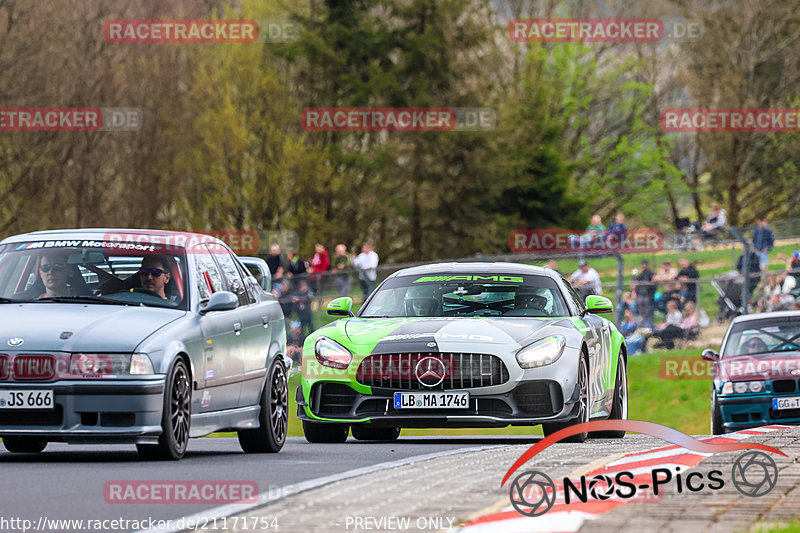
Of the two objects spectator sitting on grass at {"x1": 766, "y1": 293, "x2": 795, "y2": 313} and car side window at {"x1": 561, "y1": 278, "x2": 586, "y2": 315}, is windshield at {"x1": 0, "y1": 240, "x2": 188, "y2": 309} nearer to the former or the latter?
car side window at {"x1": 561, "y1": 278, "x2": 586, "y2": 315}

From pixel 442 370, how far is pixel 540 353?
0.82m

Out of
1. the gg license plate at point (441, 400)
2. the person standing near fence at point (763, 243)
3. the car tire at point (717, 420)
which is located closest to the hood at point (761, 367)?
the car tire at point (717, 420)

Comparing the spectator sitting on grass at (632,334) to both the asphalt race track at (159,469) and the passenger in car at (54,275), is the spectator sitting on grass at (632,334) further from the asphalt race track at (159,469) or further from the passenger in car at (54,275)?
the passenger in car at (54,275)

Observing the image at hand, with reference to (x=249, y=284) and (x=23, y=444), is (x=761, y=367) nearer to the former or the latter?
(x=249, y=284)

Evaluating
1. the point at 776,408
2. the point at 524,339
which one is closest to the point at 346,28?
the point at 776,408

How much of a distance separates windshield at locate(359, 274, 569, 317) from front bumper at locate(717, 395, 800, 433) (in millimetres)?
4075

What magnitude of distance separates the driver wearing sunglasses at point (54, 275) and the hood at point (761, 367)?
27.9 ft

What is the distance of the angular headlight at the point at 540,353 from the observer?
1270cm

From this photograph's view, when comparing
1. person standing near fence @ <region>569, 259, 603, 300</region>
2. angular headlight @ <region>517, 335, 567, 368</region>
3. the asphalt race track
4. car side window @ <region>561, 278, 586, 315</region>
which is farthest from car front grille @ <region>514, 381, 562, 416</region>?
person standing near fence @ <region>569, 259, 603, 300</region>

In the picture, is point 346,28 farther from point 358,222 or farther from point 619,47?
point 619,47

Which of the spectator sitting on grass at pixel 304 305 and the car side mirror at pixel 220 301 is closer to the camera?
the car side mirror at pixel 220 301

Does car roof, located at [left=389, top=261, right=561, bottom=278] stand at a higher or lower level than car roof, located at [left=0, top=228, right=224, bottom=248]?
lower

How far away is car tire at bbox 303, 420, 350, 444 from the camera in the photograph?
45.1ft

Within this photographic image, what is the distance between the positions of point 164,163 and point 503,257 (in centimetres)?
1879
